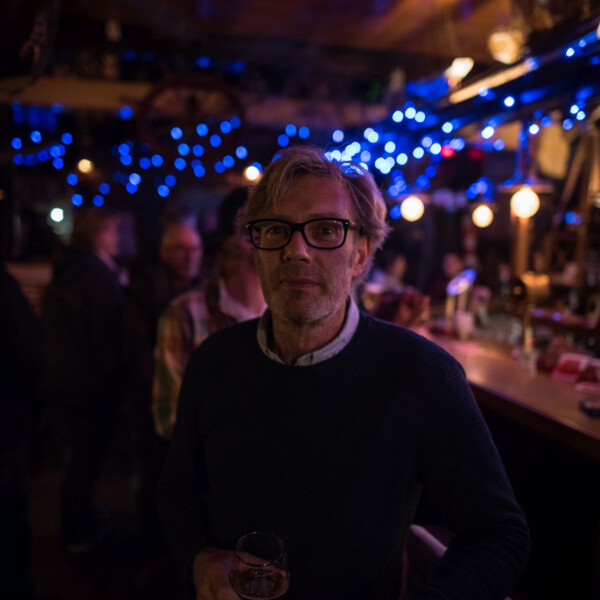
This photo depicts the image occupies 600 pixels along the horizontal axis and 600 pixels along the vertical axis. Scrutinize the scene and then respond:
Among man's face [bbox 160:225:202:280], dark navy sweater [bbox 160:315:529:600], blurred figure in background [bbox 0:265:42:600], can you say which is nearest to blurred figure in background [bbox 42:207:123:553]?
man's face [bbox 160:225:202:280]

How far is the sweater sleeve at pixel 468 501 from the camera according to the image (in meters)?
1.23

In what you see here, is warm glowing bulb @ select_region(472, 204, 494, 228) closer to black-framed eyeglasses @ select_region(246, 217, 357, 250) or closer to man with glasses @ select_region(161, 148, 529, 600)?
man with glasses @ select_region(161, 148, 529, 600)

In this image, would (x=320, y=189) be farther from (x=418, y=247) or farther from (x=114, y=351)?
(x=418, y=247)

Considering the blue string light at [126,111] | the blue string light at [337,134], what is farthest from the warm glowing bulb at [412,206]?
the blue string light at [126,111]

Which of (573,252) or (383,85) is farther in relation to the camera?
(383,85)

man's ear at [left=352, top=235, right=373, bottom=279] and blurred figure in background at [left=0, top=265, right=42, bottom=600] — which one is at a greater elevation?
man's ear at [left=352, top=235, right=373, bottom=279]

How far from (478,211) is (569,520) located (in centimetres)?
303

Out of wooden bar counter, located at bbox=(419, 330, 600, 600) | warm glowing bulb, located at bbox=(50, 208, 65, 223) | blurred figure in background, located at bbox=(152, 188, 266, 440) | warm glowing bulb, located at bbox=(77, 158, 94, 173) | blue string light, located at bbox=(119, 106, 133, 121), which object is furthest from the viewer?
warm glowing bulb, located at bbox=(50, 208, 65, 223)

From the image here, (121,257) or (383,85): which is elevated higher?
(383,85)

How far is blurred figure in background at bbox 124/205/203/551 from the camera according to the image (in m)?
3.33

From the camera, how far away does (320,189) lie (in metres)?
1.52

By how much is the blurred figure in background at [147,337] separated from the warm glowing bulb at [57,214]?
188 inches

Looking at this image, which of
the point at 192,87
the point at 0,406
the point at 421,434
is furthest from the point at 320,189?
the point at 192,87

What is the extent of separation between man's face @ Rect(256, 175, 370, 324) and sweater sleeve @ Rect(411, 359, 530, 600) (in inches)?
14.1
